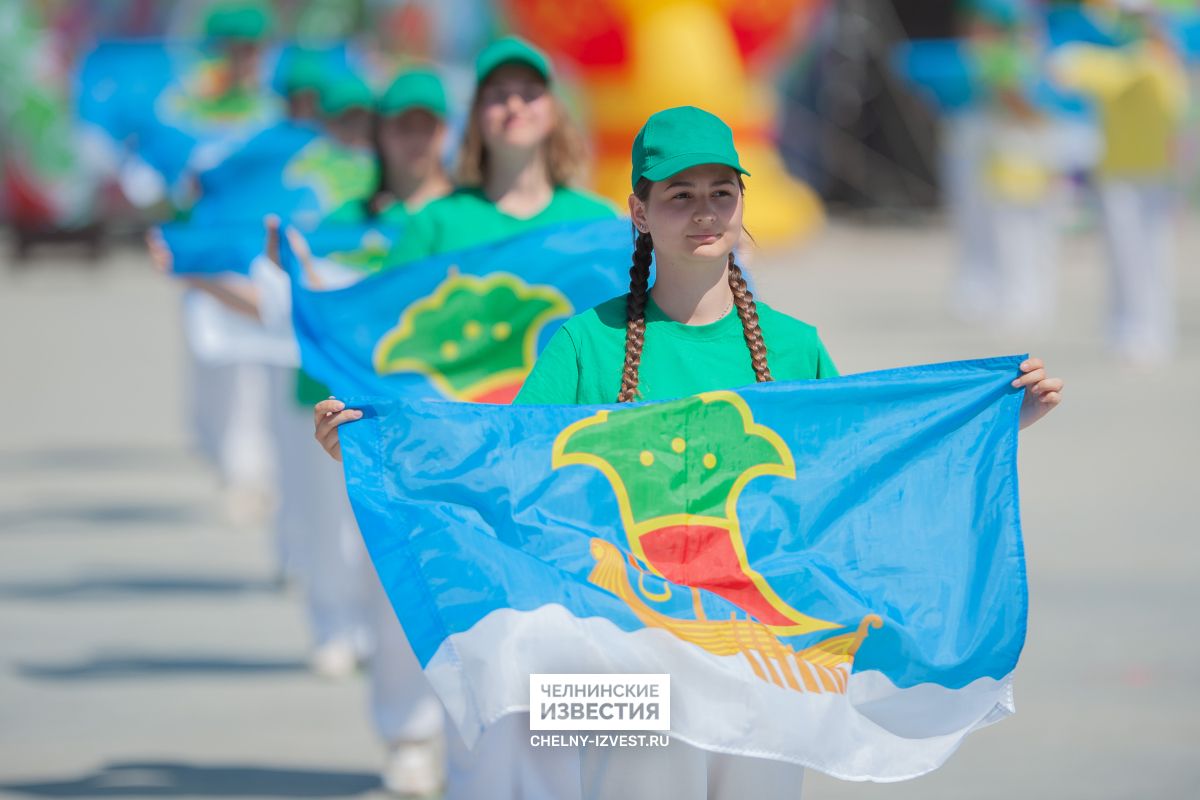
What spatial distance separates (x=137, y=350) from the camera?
695 inches

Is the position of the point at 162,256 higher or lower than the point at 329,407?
higher

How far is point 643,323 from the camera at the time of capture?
3867 mm

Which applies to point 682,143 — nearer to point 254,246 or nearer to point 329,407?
point 329,407

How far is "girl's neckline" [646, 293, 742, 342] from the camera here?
3891 mm

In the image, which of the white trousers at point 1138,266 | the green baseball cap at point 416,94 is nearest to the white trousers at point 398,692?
the green baseball cap at point 416,94

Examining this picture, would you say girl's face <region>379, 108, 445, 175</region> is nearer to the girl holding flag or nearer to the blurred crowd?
the blurred crowd

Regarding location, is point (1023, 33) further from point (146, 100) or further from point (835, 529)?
point (835, 529)

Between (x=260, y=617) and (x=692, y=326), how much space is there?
460 cm

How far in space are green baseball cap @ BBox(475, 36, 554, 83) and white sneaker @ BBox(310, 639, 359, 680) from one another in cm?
248

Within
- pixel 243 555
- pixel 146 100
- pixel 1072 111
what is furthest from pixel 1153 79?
pixel 243 555

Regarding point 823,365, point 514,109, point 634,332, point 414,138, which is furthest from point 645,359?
point 414,138

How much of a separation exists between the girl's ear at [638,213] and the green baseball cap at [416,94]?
7.79 ft

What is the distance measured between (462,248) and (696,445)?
1.79 metres

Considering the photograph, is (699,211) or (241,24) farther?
(241,24)
